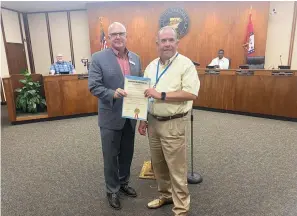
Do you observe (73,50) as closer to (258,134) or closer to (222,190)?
(258,134)

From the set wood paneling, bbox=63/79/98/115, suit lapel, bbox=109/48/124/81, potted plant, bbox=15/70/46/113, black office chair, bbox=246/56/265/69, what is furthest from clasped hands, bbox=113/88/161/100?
black office chair, bbox=246/56/265/69

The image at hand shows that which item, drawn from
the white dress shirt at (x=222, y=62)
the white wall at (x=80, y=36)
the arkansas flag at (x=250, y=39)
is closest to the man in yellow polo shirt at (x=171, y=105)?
the white dress shirt at (x=222, y=62)

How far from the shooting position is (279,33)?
5711 mm

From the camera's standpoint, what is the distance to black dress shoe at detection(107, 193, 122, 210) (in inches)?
78.2

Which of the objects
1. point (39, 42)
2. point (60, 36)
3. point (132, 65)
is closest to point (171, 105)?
point (132, 65)

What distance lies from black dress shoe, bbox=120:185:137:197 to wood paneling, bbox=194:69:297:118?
3573 mm

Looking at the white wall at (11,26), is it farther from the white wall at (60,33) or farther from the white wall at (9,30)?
the white wall at (60,33)

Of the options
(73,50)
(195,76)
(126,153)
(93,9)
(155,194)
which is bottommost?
(155,194)

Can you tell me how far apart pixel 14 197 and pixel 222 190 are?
1.98m

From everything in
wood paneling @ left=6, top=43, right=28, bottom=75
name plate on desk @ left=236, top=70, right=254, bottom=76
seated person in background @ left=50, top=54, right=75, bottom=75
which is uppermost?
wood paneling @ left=6, top=43, right=28, bottom=75

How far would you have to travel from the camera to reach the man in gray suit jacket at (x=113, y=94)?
→ 1746 millimetres

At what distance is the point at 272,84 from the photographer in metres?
4.48

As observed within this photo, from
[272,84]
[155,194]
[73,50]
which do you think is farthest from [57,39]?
[155,194]

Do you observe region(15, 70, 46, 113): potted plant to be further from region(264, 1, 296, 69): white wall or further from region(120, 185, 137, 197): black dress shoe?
region(264, 1, 296, 69): white wall
